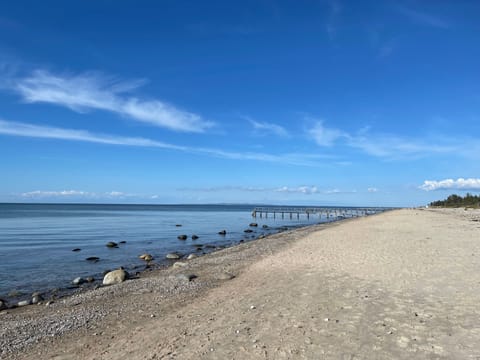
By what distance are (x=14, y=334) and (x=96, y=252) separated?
50.8 feet

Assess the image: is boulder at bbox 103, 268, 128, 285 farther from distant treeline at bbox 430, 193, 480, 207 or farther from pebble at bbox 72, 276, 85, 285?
distant treeline at bbox 430, 193, 480, 207

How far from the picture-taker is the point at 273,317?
6.98 meters

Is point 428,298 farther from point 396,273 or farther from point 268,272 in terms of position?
point 268,272

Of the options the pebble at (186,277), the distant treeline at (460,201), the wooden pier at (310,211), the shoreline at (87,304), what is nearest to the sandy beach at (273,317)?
the shoreline at (87,304)

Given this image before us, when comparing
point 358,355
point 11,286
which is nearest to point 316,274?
point 358,355

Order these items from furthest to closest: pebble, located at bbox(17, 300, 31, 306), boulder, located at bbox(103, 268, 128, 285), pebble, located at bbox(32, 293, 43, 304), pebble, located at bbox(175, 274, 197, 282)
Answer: boulder, located at bbox(103, 268, 128, 285)
pebble, located at bbox(175, 274, 197, 282)
pebble, located at bbox(32, 293, 43, 304)
pebble, located at bbox(17, 300, 31, 306)

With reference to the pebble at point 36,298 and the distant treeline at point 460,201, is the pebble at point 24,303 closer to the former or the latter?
the pebble at point 36,298

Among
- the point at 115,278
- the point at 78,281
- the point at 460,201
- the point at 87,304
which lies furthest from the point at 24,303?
the point at 460,201

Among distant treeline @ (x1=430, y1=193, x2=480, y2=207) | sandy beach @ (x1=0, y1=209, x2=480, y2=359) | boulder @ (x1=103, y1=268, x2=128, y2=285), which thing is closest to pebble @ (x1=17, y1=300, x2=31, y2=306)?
sandy beach @ (x1=0, y1=209, x2=480, y2=359)

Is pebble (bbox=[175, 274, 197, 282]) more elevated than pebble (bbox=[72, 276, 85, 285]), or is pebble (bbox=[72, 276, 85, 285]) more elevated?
pebble (bbox=[175, 274, 197, 282])

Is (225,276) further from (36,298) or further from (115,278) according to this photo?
(36,298)

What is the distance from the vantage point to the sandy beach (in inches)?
217

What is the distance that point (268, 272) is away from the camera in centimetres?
1212

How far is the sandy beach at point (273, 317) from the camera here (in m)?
5.50
